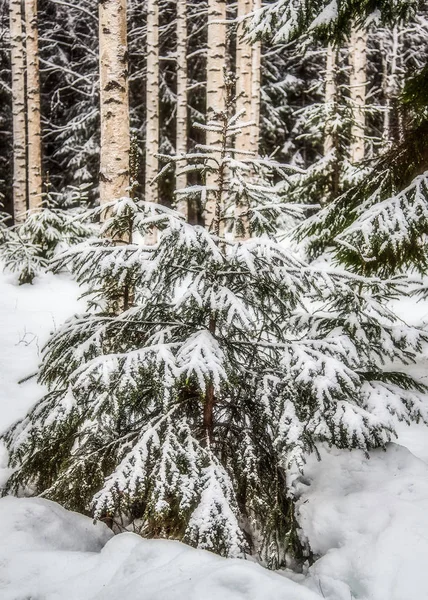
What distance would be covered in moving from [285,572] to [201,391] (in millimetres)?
1324

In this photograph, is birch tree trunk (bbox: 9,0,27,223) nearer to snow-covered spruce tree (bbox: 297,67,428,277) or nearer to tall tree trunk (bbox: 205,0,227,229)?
tall tree trunk (bbox: 205,0,227,229)

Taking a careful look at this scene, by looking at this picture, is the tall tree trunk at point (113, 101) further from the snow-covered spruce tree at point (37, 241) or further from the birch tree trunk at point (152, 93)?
the birch tree trunk at point (152, 93)

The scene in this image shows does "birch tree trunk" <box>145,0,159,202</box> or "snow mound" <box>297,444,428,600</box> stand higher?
"birch tree trunk" <box>145,0,159,202</box>

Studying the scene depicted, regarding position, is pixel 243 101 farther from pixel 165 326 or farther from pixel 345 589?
pixel 345 589

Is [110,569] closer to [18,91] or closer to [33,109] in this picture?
[33,109]

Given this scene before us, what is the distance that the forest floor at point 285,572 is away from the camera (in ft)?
6.89

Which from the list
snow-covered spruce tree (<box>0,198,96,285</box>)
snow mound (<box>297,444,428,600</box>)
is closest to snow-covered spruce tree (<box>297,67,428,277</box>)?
snow mound (<box>297,444,428,600</box>)

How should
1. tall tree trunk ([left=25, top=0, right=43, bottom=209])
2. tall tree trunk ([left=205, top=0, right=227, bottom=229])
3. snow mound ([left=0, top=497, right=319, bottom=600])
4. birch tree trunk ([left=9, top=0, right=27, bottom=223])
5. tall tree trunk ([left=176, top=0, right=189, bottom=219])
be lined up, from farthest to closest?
1. tall tree trunk ([left=176, top=0, right=189, bottom=219])
2. birch tree trunk ([left=9, top=0, right=27, bottom=223])
3. tall tree trunk ([left=25, top=0, right=43, bottom=209])
4. tall tree trunk ([left=205, top=0, right=227, bottom=229])
5. snow mound ([left=0, top=497, right=319, bottom=600])

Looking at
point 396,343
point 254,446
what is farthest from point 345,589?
point 396,343

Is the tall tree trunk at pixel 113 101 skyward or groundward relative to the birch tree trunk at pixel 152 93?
groundward

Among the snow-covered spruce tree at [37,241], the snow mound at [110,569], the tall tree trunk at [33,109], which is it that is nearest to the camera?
the snow mound at [110,569]

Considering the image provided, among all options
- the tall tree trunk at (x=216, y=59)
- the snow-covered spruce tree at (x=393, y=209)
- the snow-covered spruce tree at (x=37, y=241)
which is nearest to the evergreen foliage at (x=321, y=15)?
the snow-covered spruce tree at (x=393, y=209)

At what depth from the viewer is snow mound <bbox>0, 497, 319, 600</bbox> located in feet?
6.69

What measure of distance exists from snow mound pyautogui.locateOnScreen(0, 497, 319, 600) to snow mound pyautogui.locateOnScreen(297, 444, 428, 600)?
0.50 meters
